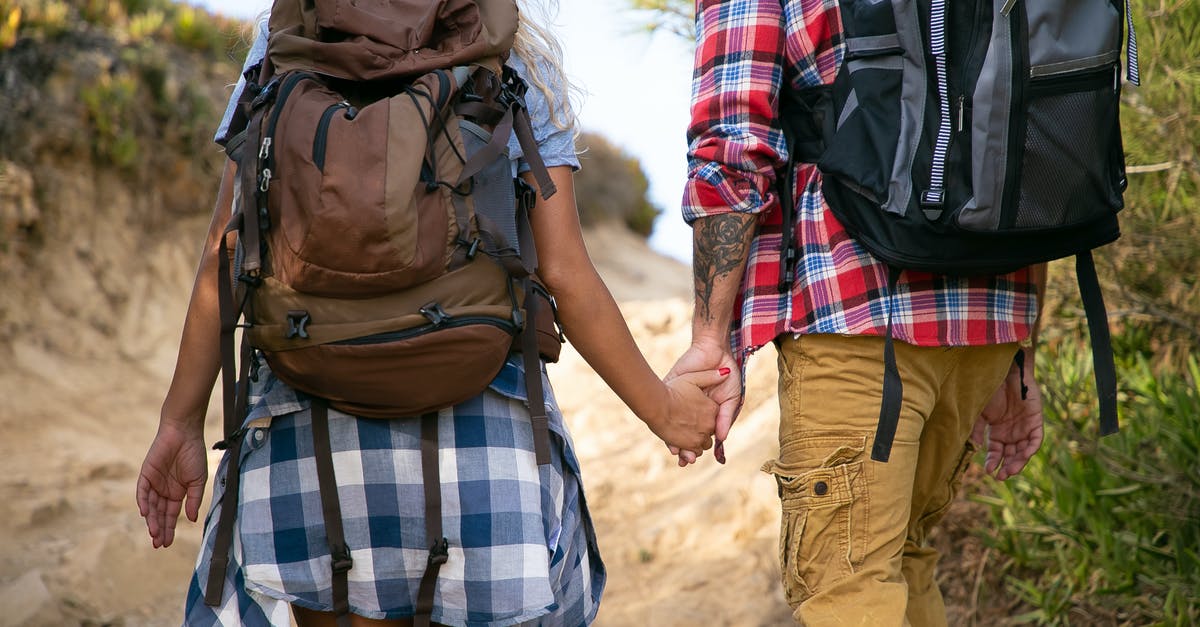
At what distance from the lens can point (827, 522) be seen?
206cm

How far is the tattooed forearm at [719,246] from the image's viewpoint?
2225 mm

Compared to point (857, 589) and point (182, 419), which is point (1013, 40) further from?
point (182, 419)

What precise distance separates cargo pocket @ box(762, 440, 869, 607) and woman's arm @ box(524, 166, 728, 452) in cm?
32

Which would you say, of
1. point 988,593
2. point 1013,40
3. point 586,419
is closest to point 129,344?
point 586,419

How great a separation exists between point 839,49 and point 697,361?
705mm

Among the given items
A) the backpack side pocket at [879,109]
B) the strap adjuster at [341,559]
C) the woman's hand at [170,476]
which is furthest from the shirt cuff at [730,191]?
the woman's hand at [170,476]

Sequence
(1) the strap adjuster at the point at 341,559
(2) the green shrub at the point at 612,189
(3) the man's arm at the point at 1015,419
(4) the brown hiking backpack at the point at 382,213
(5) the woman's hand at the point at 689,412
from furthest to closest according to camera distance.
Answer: (2) the green shrub at the point at 612,189 → (3) the man's arm at the point at 1015,419 → (5) the woman's hand at the point at 689,412 → (1) the strap adjuster at the point at 341,559 → (4) the brown hiking backpack at the point at 382,213

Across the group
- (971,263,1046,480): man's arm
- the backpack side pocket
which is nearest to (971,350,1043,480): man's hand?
(971,263,1046,480): man's arm

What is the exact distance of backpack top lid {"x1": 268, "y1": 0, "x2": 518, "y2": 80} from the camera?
171cm

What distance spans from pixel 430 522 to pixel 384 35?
31.5 inches

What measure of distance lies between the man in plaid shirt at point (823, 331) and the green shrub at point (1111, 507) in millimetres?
1323

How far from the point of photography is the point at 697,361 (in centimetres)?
232

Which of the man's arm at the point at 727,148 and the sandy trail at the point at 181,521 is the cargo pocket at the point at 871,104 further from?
the sandy trail at the point at 181,521

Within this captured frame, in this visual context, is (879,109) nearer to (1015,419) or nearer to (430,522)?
(1015,419)
